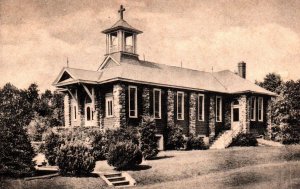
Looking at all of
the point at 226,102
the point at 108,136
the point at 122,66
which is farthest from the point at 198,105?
the point at 108,136

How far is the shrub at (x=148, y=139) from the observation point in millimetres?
22327

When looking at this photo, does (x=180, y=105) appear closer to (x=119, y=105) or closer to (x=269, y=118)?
(x=119, y=105)

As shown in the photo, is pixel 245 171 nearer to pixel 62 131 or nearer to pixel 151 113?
pixel 151 113

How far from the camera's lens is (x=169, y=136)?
27.4 m

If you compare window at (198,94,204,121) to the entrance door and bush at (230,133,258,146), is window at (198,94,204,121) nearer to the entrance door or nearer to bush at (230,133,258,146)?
bush at (230,133,258,146)

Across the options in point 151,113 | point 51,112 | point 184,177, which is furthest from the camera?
point 51,112

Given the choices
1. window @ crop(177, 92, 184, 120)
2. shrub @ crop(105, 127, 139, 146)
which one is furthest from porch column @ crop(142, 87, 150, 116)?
window @ crop(177, 92, 184, 120)

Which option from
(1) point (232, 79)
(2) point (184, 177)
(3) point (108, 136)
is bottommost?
(2) point (184, 177)

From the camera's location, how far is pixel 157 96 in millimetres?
27516

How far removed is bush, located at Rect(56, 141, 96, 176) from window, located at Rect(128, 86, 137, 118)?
805 centimetres

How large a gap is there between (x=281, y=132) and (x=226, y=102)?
4639mm

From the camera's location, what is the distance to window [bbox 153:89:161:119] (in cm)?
2717

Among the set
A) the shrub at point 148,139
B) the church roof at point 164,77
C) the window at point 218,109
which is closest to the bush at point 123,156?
the shrub at point 148,139

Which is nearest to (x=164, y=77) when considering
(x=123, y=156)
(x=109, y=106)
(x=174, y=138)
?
(x=174, y=138)
